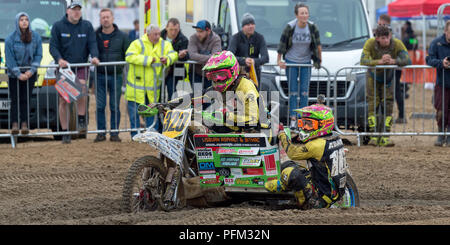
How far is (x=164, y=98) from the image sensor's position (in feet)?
45.2

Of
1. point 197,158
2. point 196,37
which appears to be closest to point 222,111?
point 197,158

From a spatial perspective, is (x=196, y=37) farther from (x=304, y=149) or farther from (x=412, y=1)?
(x=412, y=1)

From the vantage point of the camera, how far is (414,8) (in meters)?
23.6

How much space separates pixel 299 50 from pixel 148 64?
252 cm

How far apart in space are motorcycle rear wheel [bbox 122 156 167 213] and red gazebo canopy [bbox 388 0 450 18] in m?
15.3

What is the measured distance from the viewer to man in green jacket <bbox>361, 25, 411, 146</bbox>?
13828 millimetres

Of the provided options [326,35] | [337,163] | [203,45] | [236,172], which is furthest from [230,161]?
[326,35]

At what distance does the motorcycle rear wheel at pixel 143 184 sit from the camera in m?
7.64

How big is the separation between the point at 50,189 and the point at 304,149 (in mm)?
3525

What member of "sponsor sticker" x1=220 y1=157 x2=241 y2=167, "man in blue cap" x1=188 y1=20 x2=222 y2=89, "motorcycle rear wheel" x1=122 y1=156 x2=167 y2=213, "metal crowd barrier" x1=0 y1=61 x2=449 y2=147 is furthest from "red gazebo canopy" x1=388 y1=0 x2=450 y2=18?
"motorcycle rear wheel" x1=122 y1=156 x2=167 y2=213

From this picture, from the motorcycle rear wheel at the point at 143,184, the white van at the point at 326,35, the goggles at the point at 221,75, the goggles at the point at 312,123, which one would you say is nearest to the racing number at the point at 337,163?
the goggles at the point at 312,123

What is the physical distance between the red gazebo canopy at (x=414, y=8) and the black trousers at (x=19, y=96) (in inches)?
479

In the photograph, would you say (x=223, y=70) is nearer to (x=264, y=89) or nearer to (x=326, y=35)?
(x=264, y=89)

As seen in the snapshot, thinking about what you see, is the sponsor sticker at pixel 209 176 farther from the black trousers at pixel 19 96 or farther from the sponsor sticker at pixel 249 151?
the black trousers at pixel 19 96
